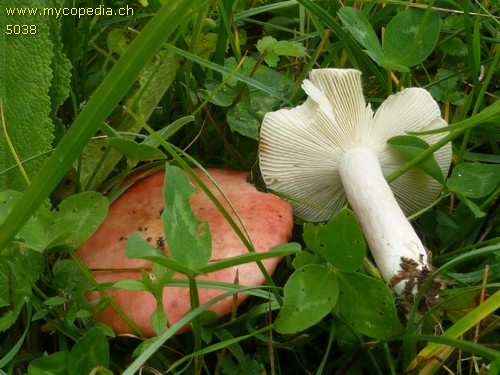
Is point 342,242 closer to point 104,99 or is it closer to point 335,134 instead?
point 104,99

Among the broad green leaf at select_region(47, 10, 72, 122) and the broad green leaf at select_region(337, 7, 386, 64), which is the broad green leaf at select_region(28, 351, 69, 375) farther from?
the broad green leaf at select_region(337, 7, 386, 64)

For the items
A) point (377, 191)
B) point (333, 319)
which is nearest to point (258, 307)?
point (333, 319)

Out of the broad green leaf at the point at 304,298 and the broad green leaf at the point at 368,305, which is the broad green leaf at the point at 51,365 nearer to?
the broad green leaf at the point at 304,298

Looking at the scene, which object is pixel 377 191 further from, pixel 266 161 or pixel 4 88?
pixel 4 88

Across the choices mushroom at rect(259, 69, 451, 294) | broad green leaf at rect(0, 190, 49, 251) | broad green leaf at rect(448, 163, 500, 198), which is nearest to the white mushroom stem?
mushroom at rect(259, 69, 451, 294)

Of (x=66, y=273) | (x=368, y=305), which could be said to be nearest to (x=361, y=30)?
(x=368, y=305)
